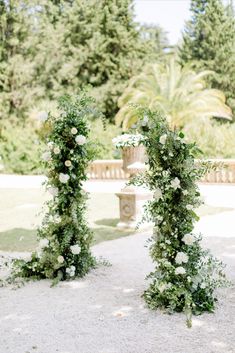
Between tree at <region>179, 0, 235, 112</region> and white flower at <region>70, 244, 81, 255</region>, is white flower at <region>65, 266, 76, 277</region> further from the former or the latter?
tree at <region>179, 0, 235, 112</region>

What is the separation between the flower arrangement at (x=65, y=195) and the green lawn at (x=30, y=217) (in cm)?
52

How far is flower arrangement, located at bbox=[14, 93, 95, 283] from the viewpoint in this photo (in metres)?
5.81

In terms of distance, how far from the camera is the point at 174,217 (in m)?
4.91

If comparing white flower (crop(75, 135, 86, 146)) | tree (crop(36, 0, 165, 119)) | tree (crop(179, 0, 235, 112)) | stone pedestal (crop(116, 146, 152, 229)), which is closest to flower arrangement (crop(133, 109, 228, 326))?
white flower (crop(75, 135, 86, 146))

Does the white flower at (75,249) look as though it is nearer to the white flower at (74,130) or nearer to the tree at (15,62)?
the white flower at (74,130)

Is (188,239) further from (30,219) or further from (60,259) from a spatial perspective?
(30,219)

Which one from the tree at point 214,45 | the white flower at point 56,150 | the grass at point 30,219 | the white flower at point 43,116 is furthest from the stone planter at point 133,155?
the tree at point 214,45

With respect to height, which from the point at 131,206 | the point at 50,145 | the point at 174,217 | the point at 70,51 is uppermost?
the point at 70,51

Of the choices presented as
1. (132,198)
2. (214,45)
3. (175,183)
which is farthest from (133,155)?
(214,45)

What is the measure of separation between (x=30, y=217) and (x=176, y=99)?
16.5 m

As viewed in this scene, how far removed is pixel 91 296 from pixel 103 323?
0.85m

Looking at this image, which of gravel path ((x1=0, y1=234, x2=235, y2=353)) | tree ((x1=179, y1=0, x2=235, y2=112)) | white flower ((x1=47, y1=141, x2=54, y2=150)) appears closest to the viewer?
gravel path ((x1=0, y1=234, x2=235, y2=353))

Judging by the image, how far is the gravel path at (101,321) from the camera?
3.98 m

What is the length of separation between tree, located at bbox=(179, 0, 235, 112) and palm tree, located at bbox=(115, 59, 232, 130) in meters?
10.7
